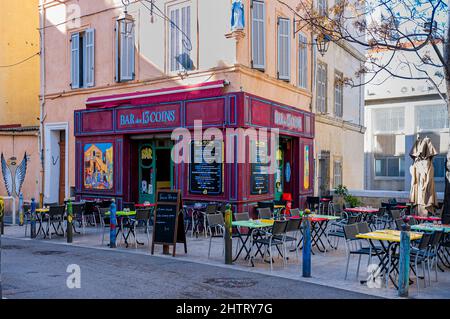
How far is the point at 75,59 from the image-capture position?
17766 millimetres

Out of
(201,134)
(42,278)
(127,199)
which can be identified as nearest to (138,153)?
(127,199)

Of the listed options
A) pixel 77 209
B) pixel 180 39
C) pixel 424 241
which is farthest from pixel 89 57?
pixel 424 241

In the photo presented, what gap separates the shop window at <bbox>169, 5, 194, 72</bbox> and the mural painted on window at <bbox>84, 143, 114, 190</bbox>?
12.6 feet

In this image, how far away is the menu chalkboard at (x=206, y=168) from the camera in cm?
1362

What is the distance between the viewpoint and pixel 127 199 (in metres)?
→ 16.0

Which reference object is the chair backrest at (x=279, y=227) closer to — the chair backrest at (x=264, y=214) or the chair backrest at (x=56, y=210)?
the chair backrest at (x=264, y=214)

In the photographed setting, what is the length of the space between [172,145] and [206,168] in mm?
1776

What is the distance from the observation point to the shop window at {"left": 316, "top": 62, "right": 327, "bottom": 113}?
19.1 metres

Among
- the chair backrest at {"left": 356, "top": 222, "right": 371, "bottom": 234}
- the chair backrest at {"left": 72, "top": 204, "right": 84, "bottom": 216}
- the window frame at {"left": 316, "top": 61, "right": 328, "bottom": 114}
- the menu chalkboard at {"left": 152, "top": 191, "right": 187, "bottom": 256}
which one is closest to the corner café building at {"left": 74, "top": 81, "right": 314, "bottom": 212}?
the window frame at {"left": 316, "top": 61, "right": 328, "bottom": 114}

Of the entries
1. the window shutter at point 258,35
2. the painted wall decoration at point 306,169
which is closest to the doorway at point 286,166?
the painted wall decoration at point 306,169

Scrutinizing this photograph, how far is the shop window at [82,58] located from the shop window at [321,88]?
27.8 feet
